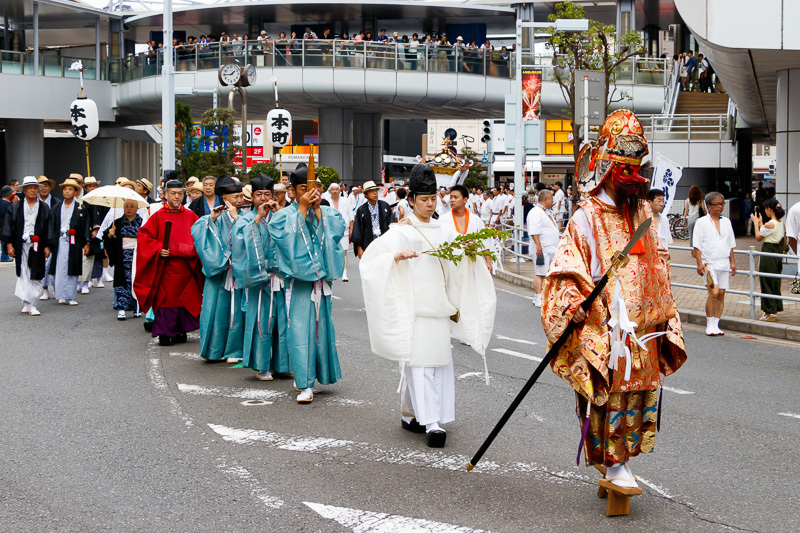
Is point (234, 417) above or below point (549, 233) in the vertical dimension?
below

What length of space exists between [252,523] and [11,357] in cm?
597

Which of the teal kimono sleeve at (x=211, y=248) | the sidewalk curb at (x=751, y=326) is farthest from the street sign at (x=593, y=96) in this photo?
the teal kimono sleeve at (x=211, y=248)

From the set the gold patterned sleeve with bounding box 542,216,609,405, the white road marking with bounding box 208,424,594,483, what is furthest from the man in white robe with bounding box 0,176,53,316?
the gold patterned sleeve with bounding box 542,216,609,405

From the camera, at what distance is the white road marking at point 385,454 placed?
5.46 metres

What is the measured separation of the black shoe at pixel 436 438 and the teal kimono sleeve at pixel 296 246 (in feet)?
5.82

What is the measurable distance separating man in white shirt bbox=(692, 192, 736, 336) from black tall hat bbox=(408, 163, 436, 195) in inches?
235

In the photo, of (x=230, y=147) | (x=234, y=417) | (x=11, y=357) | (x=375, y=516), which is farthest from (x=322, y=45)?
(x=375, y=516)

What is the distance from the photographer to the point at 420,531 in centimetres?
447

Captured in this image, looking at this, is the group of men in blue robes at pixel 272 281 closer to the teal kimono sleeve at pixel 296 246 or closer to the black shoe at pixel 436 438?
the teal kimono sleeve at pixel 296 246

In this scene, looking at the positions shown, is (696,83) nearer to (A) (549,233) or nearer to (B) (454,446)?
(A) (549,233)

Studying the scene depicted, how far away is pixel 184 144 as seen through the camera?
29016mm

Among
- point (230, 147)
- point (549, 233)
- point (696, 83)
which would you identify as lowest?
point (549, 233)

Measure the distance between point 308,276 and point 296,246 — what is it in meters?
0.26

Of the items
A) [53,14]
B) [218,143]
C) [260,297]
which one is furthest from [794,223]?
[53,14]
